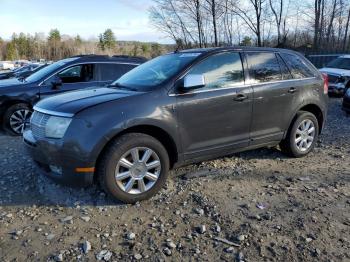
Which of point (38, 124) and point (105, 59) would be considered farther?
point (105, 59)

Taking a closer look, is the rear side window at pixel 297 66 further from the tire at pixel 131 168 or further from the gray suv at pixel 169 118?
the tire at pixel 131 168

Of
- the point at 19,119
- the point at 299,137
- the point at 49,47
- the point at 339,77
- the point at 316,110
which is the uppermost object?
the point at 49,47

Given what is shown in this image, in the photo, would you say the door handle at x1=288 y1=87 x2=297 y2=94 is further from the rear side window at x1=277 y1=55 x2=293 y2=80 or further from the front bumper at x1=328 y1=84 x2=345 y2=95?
the front bumper at x1=328 y1=84 x2=345 y2=95

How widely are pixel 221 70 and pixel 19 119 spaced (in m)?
4.95

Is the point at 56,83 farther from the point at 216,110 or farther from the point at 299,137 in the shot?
the point at 299,137

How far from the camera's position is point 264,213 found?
4.05 metres

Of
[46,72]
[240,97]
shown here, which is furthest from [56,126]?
[46,72]

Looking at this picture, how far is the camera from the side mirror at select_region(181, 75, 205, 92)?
14.7 feet

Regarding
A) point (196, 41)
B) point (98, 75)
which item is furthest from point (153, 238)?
point (196, 41)

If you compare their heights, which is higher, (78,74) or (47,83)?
(78,74)

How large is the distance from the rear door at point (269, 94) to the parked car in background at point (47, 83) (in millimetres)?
3887

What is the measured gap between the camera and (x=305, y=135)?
235 inches

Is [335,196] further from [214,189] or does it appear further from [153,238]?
[153,238]

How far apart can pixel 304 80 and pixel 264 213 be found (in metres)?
2.60
